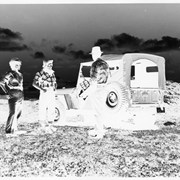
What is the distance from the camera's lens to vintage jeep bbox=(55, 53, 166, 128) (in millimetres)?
4656

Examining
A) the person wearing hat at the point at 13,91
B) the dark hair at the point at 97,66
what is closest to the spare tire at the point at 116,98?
the dark hair at the point at 97,66

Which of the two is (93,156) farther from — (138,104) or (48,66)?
(48,66)

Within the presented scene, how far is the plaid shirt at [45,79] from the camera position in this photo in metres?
4.86

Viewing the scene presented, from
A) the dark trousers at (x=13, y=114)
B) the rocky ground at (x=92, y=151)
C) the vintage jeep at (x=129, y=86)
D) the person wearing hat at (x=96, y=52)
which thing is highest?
the person wearing hat at (x=96, y=52)

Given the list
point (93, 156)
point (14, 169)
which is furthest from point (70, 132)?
point (14, 169)

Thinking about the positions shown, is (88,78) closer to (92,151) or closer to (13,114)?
(92,151)

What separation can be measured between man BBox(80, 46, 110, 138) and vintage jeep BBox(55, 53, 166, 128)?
0.22ft

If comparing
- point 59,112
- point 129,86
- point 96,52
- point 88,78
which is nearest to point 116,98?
point 129,86

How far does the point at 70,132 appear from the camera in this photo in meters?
4.80

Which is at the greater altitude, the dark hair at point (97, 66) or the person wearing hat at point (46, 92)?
the dark hair at point (97, 66)

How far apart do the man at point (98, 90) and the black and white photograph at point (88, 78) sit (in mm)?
15

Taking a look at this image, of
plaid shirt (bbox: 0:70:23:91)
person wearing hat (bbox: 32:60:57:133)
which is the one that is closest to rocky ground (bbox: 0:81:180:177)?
person wearing hat (bbox: 32:60:57:133)

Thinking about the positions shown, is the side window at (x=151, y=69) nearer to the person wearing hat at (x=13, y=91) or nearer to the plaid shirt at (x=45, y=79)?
the plaid shirt at (x=45, y=79)

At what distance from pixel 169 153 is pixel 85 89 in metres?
1.57
